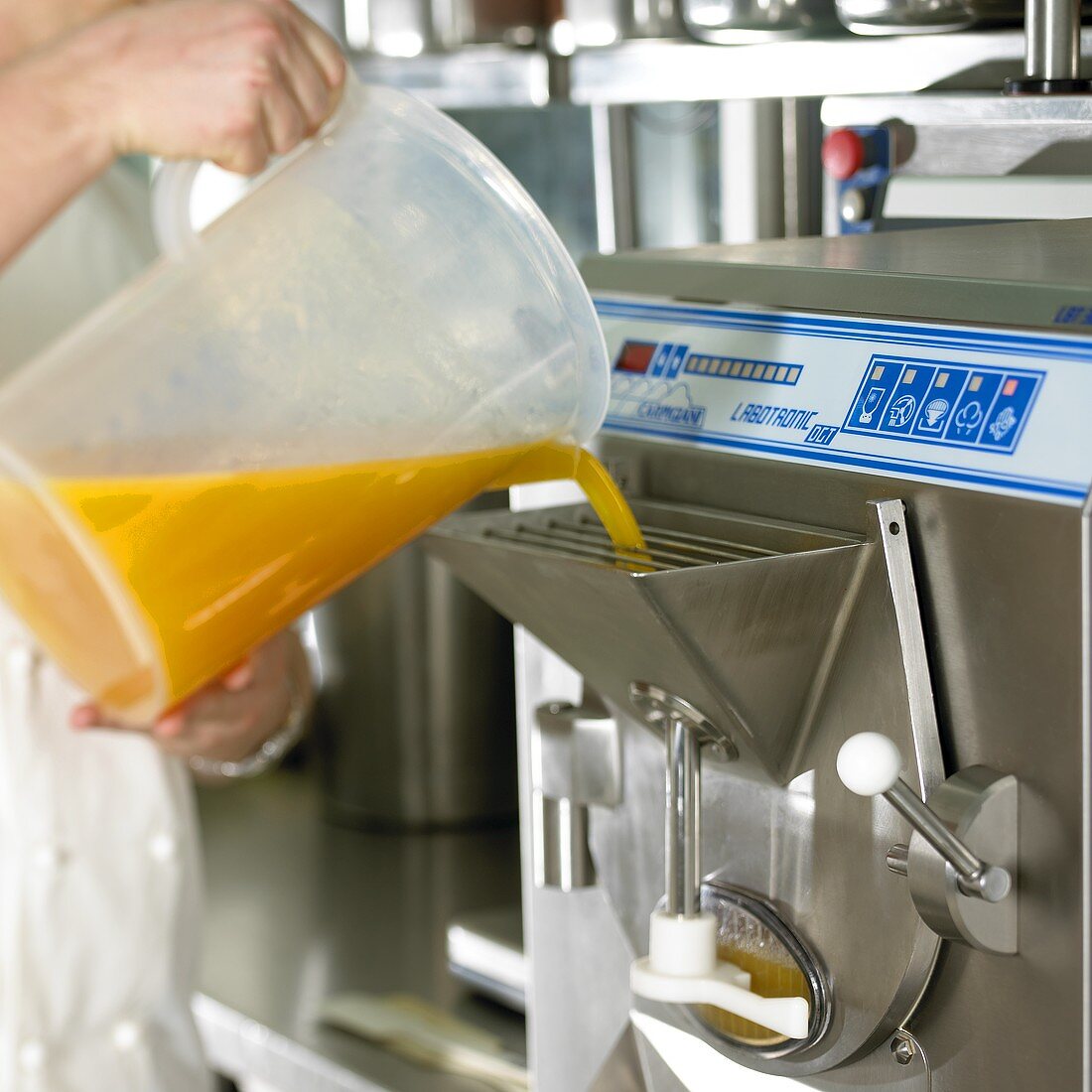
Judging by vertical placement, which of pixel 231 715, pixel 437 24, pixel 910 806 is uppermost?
pixel 437 24

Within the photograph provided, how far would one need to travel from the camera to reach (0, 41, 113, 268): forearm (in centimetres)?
77

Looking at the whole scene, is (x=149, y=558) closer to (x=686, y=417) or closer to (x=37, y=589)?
(x=37, y=589)

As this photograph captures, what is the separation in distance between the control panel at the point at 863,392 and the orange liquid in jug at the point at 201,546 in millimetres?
85

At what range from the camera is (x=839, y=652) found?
0.73m

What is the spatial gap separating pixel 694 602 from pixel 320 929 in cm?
96

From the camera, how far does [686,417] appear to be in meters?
0.82

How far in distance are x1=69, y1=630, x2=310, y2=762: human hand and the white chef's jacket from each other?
2.2 inches

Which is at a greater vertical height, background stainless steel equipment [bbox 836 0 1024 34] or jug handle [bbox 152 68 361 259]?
background stainless steel equipment [bbox 836 0 1024 34]

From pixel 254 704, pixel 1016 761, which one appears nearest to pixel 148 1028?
pixel 254 704

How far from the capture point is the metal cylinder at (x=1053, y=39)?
2.98ft

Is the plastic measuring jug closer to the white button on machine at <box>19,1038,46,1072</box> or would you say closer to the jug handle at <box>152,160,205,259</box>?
the jug handle at <box>152,160,205,259</box>

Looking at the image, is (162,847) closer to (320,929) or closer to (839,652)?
(320,929)

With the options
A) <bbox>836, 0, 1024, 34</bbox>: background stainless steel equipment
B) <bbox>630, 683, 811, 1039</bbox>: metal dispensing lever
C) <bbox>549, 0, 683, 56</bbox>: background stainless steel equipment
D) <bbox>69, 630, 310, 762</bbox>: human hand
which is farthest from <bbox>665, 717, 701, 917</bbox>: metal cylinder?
<bbox>549, 0, 683, 56</bbox>: background stainless steel equipment

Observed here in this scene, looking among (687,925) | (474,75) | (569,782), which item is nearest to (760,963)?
(687,925)
